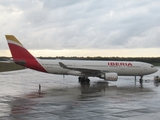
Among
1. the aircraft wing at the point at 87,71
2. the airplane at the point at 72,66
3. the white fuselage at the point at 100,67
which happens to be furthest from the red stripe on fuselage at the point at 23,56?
the aircraft wing at the point at 87,71

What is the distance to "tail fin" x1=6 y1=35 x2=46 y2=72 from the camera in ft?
112

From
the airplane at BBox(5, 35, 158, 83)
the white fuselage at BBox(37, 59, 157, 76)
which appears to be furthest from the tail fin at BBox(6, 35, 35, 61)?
the white fuselage at BBox(37, 59, 157, 76)

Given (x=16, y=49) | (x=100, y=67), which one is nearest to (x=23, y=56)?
(x=16, y=49)

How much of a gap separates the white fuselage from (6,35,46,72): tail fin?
32.8 inches

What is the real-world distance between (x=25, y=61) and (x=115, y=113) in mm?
21822

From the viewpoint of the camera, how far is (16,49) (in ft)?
112

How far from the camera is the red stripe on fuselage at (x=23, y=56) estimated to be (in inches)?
1342

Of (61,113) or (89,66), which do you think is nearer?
(61,113)

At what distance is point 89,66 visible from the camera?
35.7 m

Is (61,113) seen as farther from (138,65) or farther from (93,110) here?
(138,65)

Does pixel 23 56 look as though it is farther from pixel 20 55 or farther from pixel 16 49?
pixel 16 49

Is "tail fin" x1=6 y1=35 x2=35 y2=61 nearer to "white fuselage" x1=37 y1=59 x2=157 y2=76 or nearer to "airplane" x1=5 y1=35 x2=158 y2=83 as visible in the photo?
"airplane" x1=5 y1=35 x2=158 y2=83

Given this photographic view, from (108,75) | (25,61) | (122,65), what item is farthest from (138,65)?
(25,61)

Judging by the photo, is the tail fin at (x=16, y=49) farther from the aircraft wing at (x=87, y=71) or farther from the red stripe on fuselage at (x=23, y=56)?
the aircraft wing at (x=87, y=71)
